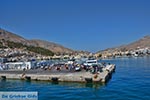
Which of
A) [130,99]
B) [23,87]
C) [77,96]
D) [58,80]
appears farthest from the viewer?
[58,80]

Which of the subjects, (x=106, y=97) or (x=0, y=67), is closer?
(x=106, y=97)

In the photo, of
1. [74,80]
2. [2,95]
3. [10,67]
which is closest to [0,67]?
[10,67]

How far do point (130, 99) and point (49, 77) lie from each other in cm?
2523

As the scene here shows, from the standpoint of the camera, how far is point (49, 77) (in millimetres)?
59875

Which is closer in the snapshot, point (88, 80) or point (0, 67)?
point (88, 80)

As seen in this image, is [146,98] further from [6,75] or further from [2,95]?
[6,75]

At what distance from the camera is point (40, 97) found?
137 ft

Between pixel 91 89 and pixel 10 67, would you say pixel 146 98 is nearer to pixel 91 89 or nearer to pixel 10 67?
pixel 91 89

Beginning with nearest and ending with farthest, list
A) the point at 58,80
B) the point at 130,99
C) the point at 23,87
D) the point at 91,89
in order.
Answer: the point at 130,99, the point at 91,89, the point at 23,87, the point at 58,80

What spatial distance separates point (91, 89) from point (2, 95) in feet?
82.7

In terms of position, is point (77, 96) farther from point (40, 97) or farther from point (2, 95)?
point (2, 95)

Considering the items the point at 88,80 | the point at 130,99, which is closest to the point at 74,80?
the point at 88,80

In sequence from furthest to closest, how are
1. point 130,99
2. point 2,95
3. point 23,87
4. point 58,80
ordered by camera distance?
point 58,80 → point 23,87 → point 130,99 → point 2,95

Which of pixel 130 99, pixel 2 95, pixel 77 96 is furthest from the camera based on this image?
pixel 77 96
